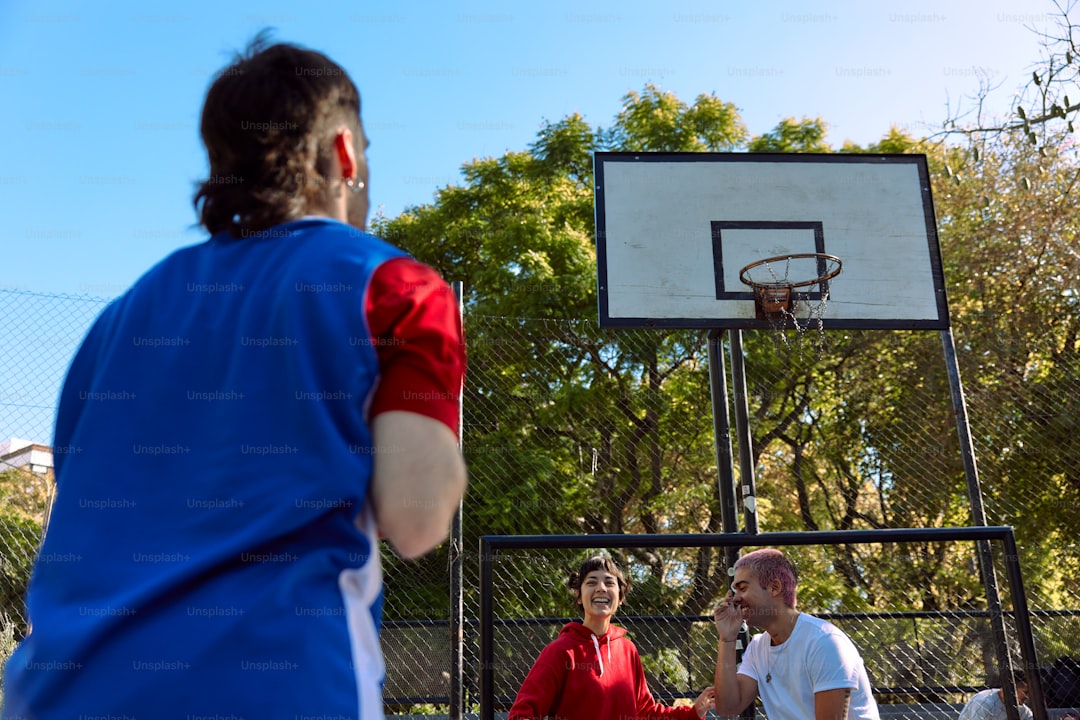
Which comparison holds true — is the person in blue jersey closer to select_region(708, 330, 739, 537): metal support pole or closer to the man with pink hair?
the man with pink hair

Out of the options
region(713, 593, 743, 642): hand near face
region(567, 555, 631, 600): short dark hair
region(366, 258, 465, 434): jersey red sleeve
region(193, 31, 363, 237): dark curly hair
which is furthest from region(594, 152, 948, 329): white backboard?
region(366, 258, 465, 434): jersey red sleeve

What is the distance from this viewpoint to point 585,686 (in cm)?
452

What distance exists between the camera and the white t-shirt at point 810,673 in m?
3.80

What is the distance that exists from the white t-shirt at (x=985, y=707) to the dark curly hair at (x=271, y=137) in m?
5.87

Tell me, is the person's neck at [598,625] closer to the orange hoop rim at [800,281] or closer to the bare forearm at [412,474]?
the orange hoop rim at [800,281]

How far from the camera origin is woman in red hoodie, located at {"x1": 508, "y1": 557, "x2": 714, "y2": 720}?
4.41 metres

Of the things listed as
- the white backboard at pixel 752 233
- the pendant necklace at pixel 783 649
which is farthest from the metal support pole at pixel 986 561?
the pendant necklace at pixel 783 649

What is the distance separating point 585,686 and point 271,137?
152 inches

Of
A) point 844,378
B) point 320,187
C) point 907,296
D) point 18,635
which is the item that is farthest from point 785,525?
point 320,187

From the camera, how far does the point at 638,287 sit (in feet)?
20.2

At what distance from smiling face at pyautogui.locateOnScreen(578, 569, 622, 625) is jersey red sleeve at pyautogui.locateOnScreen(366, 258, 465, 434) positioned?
402 cm

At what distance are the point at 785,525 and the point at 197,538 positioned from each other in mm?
13444

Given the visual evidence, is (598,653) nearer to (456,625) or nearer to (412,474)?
(456,625)

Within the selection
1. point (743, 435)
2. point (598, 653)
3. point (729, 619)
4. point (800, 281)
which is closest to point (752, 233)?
point (800, 281)
